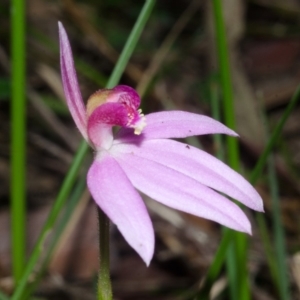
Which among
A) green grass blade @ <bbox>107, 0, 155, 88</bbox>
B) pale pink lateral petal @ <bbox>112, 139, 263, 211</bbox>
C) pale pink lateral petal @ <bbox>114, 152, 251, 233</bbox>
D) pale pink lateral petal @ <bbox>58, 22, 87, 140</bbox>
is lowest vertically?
pale pink lateral petal @ <bbox>114, 152, 251, 233</bbox>

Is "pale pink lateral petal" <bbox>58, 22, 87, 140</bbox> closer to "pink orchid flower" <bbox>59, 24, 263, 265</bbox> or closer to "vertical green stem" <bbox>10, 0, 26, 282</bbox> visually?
"pink orchid flower" <bbox>59, 24, 263, 265</bbox>

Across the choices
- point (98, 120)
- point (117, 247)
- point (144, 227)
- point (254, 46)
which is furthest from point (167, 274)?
point (254, 46)

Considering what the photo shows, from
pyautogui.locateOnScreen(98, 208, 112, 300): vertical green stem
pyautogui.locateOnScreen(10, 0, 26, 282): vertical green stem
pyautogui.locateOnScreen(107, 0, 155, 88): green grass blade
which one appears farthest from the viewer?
pyautogui.locateOnScreen(10, 0, 26, 282): vertical green stem

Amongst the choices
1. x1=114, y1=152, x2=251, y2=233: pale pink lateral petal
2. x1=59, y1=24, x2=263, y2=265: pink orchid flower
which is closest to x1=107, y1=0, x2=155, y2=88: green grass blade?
x1=59, y1=24, x2=263, y2=265: pink orchid flower

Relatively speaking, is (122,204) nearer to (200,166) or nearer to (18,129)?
(200,166)


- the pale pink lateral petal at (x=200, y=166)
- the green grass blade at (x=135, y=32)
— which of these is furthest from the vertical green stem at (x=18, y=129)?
the pale pink lateral petal at (x=200, y=166)

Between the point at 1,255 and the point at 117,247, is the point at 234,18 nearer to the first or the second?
the point at 117,247
